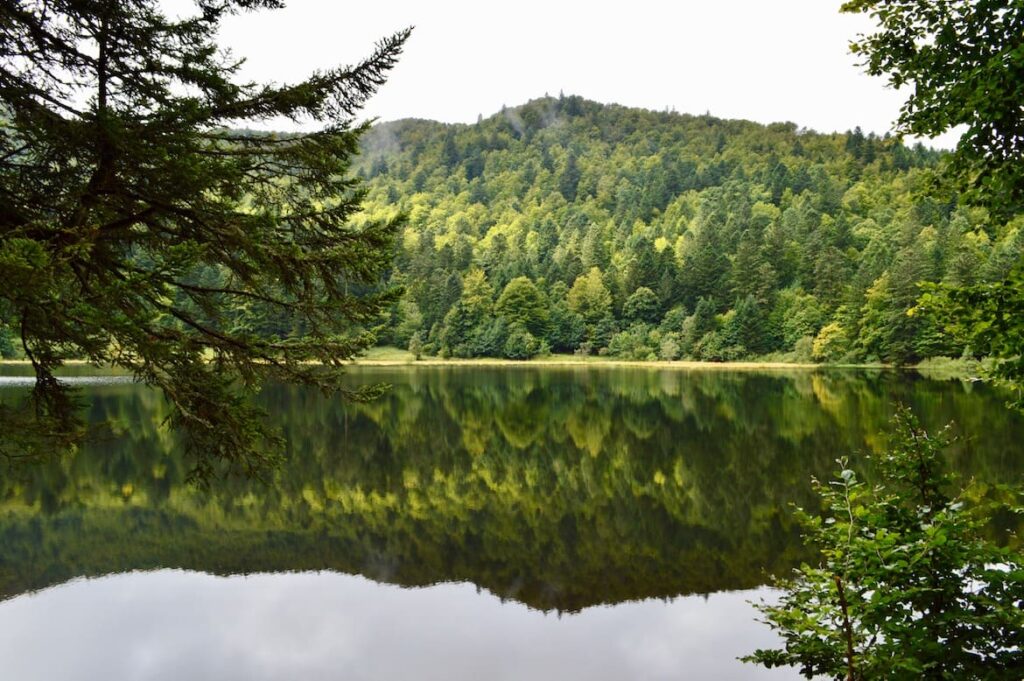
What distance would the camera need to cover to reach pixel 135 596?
36.8 ft

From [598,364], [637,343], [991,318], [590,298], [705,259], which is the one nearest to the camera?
[991,318]

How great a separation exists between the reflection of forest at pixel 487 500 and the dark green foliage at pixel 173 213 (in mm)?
1985

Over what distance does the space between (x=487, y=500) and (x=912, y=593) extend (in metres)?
13.1

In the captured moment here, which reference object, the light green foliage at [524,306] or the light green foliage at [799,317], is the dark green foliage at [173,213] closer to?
the light green foliage at [799,317]

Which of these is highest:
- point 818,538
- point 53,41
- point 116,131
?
point 53,41

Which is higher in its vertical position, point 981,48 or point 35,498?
point 981,48

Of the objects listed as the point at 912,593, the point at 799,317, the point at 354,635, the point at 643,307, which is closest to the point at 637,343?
the point at 643,307

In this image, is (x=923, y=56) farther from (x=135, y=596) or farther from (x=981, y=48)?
(x=135, y=596)

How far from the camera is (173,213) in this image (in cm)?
689

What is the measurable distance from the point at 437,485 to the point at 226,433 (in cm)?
1161

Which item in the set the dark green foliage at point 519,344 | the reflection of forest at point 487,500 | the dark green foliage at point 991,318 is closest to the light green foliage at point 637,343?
the dark green foliage at point 519,344

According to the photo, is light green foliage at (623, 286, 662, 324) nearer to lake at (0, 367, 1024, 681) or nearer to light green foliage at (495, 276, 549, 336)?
light green foliage at (495, 276, 549, 336)

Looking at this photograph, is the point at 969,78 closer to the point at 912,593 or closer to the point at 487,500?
the point at 912,593

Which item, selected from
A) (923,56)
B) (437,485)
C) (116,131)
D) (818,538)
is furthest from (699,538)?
(116,131)
